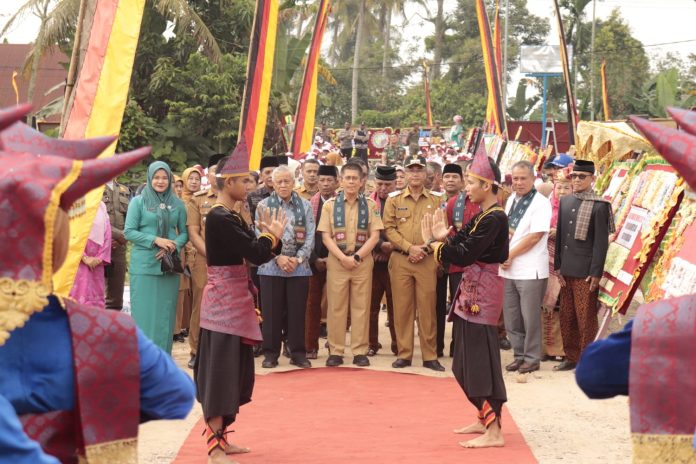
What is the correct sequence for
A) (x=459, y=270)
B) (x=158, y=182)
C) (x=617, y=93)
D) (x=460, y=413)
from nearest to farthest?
1. (x=460, y=413)
2. (x=158, y=182)
3. (x=459, y=270)
4. (x=617, y=93)

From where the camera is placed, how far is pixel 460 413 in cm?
794

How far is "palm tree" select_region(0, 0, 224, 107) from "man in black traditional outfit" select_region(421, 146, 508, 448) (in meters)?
13.5

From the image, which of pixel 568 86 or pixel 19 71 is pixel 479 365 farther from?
pixel 19 71

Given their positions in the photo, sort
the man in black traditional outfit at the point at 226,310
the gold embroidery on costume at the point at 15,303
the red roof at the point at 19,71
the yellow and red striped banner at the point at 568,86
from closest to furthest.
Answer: the gold embroidery on costume at the point at 15,303 < the man in black traditional outfit at the point at 226,310 < the yellow and red striped banner at the point at 568,86 < the red roof at the point at 19,71

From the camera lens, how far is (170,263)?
9.32 m

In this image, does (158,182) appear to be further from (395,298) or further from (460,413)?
(460,413)

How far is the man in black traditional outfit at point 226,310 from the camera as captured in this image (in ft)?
20.7

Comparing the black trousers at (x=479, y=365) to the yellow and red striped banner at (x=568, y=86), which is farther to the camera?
the yellow and red striped banner at (x=568, y=86)

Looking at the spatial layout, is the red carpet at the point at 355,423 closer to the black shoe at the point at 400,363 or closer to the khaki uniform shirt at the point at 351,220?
the black shoe at the point at 400,363

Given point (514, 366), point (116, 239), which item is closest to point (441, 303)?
point (514, 366)

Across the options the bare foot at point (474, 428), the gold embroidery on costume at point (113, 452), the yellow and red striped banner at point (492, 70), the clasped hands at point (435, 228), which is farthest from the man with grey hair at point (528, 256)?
the yellow and red striped banner at point (492, 70)

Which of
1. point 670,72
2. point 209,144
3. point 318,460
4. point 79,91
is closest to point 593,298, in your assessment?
→ point 318,460

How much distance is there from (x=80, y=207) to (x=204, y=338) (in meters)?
1.21

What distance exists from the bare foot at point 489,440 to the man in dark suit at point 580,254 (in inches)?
115
